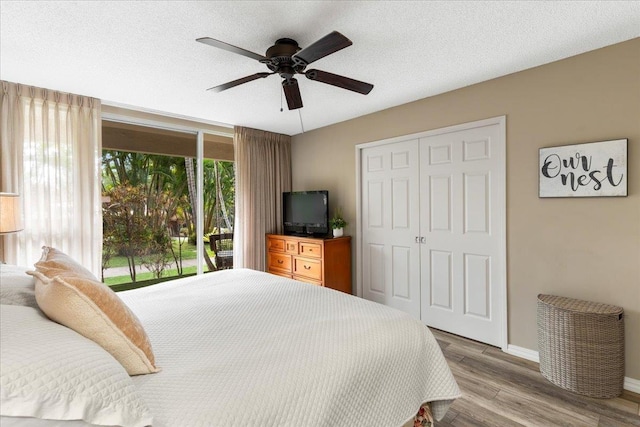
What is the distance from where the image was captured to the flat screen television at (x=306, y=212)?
4.08 m

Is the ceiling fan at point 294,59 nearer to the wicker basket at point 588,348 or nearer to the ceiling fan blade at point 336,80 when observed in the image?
the ceiling fan blade at point 336,80

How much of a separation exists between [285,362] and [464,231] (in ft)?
8.24

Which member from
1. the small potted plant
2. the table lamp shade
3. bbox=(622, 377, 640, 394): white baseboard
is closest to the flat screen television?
the small potted plant

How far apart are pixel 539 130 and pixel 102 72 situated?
3676 millimetres

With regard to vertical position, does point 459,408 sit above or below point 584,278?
below

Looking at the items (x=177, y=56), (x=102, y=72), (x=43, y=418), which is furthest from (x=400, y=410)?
(x=102, y=72)

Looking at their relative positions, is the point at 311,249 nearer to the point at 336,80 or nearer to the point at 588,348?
the point at 336,80

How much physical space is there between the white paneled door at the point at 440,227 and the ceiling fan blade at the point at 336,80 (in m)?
1.37

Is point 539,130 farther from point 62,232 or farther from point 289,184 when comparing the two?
point 62,232

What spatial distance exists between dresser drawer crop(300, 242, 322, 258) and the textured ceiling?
70.2 inches

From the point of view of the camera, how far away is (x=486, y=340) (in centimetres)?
295

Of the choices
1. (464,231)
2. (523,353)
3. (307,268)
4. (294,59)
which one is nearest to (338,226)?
(307,268)

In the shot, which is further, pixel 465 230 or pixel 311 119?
pixel 311 119

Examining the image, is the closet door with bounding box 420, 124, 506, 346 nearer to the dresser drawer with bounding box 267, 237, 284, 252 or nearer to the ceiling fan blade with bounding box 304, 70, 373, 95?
the ceiling fan blade with bounding box 304, 70, 373, 95
